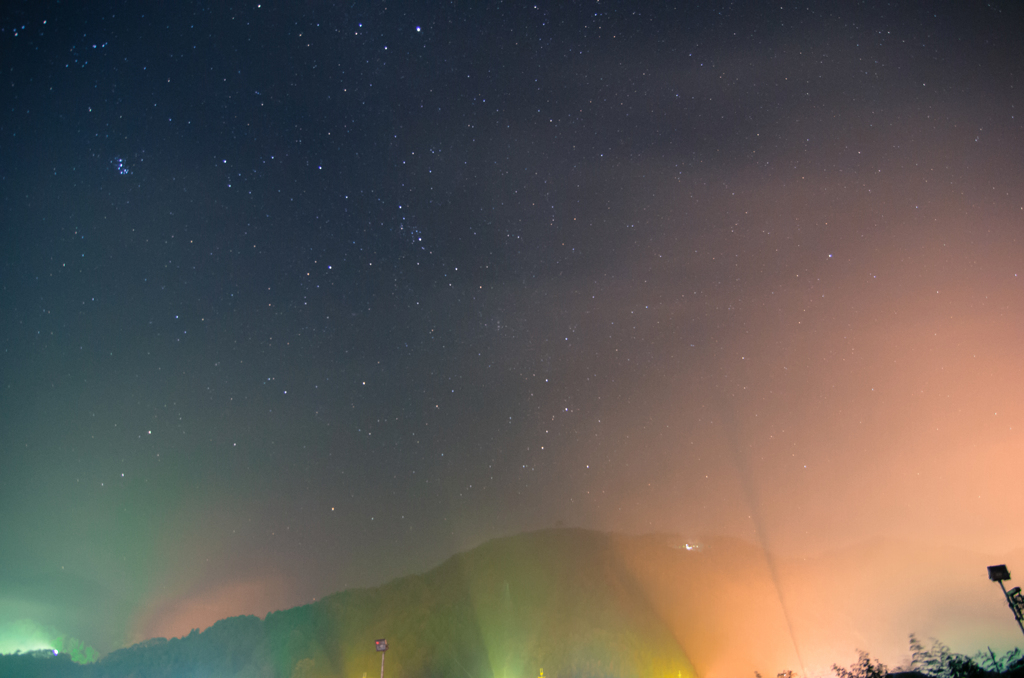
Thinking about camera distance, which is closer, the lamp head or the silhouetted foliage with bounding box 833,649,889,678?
the silhouetted foliage with bounding box 833,649,889,678

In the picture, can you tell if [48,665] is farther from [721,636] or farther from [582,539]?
[721,636]

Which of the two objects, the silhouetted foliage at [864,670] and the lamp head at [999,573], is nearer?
the silhouetted foliage at [864,670]

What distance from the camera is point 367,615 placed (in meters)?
79.1

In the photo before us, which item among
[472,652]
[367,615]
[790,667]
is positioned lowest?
[790,667]

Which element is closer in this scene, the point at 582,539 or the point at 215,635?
the point at 215,635

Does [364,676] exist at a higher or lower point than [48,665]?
lower

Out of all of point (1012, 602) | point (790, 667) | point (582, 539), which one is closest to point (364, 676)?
point (582, 539)

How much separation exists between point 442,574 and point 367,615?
42.9 feet

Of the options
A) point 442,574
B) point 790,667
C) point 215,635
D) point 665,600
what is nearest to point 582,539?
point 665,600

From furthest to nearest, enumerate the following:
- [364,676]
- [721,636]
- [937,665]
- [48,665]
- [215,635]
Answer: [215,635] → [48,665] → [364,676] → [721,636] → [937,665]

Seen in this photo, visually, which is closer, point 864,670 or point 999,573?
point 864,670

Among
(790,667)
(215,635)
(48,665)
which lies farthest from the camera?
(215,635)

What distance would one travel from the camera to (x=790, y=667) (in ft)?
151

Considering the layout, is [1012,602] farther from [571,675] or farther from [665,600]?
[665,600]
